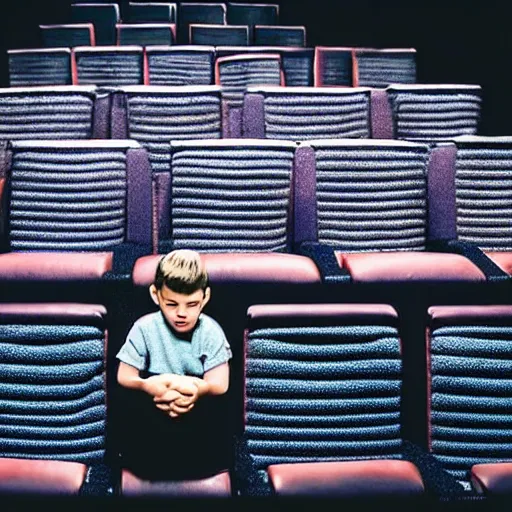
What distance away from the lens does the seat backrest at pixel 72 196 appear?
0.65 meters

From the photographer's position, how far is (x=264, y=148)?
657mm

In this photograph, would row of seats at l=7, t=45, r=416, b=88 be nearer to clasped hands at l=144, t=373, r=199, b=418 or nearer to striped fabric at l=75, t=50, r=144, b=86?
striped fabric at l=75, t=50, r=144, b=86

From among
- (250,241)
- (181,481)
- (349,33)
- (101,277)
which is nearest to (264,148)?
(250,241)

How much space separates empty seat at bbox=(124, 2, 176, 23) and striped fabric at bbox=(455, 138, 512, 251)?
1414mm

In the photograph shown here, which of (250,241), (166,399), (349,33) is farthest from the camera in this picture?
(349,33)

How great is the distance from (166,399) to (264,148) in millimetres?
288

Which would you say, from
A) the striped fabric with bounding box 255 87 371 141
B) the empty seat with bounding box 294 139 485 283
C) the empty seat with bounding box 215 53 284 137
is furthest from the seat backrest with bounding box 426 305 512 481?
the empty seat with bounding box 215 53 284 137

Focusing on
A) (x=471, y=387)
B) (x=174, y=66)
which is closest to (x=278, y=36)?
(x=174, y=66)

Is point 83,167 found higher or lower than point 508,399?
higher

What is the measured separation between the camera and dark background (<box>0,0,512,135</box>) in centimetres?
148

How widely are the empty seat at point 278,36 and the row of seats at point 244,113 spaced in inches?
37.4

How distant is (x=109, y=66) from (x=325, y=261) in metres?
0.74

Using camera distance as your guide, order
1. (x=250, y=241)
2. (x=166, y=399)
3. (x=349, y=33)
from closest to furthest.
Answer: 1. (x=166, y=399)
2. (x=250, y=241)
3. (x=349, y=33)

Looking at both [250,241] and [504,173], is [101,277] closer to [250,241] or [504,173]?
[250,241]
